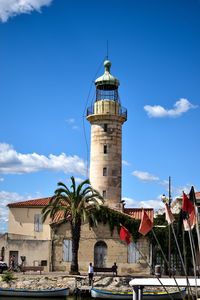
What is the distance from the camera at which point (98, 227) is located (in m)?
45.8

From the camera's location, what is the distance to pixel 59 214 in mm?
47625

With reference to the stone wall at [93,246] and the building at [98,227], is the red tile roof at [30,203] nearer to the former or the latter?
the building at [98,227]

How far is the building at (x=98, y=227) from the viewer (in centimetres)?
4519

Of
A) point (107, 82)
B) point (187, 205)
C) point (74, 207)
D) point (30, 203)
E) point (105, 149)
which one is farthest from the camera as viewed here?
point (30, 203)

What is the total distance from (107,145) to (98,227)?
26.8 ft

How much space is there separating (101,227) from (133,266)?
14.1ft

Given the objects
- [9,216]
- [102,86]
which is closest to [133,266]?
[9,216]

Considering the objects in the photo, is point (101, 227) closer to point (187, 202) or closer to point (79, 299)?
point (79, 299)

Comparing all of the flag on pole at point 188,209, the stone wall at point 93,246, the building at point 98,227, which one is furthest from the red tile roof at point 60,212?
the flag on pole at point 188,209

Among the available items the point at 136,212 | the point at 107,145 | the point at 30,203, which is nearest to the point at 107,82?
the point at 107,145

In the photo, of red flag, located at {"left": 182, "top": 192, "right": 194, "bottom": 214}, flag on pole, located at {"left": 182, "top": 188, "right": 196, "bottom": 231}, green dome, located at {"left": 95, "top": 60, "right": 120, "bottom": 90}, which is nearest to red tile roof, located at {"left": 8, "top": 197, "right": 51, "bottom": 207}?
green dome, located at {"left": 95, "top": 60, "right": 120, "bottom": 90}

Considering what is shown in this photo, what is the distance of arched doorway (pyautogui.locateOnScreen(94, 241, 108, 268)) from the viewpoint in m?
45.2

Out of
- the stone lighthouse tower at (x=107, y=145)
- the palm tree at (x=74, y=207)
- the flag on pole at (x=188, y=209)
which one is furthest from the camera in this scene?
the stone lighthouse tower at (x=107, y=145)

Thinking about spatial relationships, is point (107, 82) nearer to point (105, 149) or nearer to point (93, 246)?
point (105, 149)
